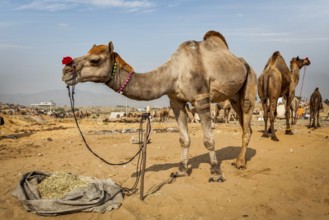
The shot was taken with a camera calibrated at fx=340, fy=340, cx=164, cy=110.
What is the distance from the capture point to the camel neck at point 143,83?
6.22 m

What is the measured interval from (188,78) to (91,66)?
198cm

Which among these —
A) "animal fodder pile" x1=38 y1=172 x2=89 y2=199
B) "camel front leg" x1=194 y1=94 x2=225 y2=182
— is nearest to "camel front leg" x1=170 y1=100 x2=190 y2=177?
"camel front leg" x1=194 y1=94 x2=225 y2=182

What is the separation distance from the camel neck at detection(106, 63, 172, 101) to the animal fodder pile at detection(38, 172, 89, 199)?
1.86 meters

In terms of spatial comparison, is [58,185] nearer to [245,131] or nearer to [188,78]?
[188,78]

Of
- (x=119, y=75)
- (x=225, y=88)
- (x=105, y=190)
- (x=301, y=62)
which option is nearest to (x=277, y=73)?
(x=301, y=62)

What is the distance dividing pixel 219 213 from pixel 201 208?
12.4 inches

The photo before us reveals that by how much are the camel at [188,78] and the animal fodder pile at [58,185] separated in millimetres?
1820

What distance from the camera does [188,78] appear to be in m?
6.83

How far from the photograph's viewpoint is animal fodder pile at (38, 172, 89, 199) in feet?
19.4

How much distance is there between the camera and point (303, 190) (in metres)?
6.54

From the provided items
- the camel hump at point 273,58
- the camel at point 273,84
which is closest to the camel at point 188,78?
the camel at point 273,84

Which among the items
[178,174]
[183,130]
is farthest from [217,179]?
[183,130]

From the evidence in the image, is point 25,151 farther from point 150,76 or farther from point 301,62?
point 301,62

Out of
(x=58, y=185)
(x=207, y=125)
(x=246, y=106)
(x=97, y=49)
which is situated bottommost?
(x=58, y=185)
